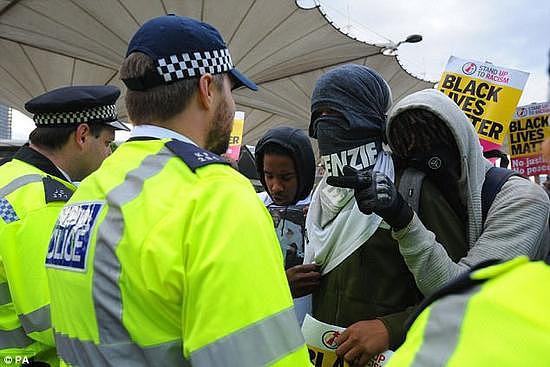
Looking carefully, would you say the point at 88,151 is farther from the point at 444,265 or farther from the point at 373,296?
the point at 444,265

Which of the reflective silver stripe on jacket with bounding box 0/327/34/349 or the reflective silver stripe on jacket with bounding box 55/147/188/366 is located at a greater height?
the reflective silver stripe on jacket with bounding box 55/147/188/366

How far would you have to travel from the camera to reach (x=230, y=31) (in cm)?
1628

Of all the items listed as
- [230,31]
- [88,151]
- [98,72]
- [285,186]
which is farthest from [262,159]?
[98,72]

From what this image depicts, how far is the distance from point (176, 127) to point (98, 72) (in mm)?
18104

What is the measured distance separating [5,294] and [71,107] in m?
0.93

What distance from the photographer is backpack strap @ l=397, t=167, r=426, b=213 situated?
1.86 metres

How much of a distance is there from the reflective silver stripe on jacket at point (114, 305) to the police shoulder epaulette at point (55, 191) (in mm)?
957

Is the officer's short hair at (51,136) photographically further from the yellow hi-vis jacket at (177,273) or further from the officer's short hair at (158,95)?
the yellow hi-vis jacket at (177,273)

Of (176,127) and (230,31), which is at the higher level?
(230,31)

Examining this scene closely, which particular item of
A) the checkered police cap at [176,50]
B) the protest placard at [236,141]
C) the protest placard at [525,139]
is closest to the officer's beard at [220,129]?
the checkered police cap at [176,50]

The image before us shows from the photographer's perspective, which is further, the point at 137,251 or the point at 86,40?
the point at 86,40

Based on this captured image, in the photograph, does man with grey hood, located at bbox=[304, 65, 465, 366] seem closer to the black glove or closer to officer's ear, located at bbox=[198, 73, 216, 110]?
the black glove

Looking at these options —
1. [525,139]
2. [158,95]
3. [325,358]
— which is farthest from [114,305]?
[525,139]

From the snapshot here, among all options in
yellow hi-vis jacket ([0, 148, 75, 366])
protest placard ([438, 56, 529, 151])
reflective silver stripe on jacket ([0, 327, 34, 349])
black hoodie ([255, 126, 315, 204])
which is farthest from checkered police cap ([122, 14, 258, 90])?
protest placard ([438, 56, 529, 151])
